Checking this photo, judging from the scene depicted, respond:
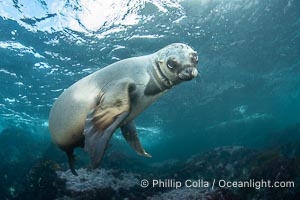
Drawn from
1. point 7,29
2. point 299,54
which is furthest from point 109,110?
point 299,54

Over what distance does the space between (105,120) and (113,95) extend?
366 mm

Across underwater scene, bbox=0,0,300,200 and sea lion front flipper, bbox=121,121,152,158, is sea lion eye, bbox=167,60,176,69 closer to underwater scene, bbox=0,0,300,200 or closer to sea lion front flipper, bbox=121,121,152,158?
underwater scene, bbox=0,0,300,200

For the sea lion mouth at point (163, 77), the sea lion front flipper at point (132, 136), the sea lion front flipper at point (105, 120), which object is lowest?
the sea lion front flipper at point (105, 120)

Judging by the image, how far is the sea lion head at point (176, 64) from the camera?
339 cm

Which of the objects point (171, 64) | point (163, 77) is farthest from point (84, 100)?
point (171, 64)

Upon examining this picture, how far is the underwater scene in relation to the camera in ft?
12.5

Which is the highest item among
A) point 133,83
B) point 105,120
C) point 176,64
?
point 176,64

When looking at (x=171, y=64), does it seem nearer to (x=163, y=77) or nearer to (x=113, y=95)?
(x=163, y=77)

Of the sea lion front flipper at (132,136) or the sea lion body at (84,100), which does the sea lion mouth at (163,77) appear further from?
the sea lion front flipper at (132,136)

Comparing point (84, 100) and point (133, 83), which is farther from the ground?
point (133, 83)

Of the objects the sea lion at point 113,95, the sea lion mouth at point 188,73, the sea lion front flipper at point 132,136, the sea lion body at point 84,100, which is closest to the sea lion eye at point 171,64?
the sea lion at point 113,95

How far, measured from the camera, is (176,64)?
3471mm

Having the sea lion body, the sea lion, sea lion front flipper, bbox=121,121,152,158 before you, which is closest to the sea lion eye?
the sea lion

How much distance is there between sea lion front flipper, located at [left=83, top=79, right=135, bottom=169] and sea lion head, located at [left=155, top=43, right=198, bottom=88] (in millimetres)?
540
